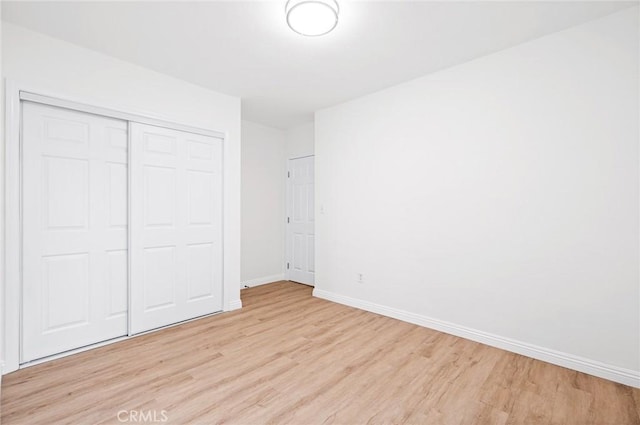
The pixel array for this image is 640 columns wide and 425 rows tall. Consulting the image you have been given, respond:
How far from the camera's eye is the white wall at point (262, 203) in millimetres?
4770

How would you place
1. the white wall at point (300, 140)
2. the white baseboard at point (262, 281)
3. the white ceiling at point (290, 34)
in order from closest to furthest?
the white ceiling at point (290, 34) < the white baseboard at point (262, 281) < the white wall at point (300, 140)

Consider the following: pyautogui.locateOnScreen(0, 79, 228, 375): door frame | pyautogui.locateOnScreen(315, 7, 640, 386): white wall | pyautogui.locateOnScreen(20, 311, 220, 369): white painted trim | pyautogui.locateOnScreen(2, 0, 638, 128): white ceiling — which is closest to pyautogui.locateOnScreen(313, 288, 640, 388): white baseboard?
pyautogui.locateOnScreen(315, 7, 640, 386): white wall

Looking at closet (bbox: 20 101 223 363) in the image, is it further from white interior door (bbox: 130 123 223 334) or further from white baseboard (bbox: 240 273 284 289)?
white baseboard (bbox: 240 273 284 289)

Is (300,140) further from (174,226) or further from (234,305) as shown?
(234,305)

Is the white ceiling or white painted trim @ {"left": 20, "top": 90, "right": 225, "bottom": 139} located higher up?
the white ceiling

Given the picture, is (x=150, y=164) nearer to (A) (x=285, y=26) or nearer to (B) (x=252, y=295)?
(A) (x=285, y=26)

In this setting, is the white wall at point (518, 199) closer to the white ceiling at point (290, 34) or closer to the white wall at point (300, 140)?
the white ceiling at point (290, 34)

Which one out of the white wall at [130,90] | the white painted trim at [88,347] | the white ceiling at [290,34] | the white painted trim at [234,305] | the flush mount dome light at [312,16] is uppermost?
the white ceiling at [290,34]

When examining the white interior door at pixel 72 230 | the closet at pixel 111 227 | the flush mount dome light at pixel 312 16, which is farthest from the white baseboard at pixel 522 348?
the flush mount dome light at pixel 312 16

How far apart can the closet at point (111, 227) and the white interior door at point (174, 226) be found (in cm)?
1

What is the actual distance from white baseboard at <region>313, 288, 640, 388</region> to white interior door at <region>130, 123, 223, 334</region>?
200 cm

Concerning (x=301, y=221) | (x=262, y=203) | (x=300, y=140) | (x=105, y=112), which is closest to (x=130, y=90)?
(x=105, y=112)

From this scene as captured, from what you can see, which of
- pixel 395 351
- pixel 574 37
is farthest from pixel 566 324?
pixel 574 37

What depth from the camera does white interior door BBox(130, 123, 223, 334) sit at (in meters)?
2.92
